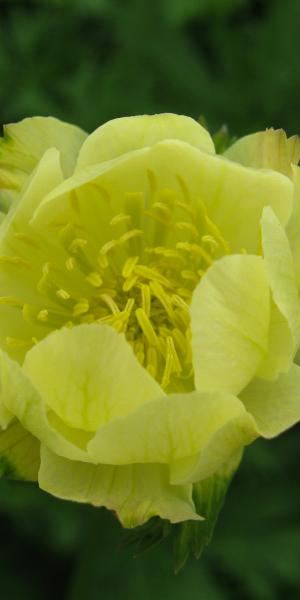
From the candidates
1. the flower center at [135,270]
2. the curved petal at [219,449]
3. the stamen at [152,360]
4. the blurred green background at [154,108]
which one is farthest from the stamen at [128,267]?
the blurred green background at [154,108]

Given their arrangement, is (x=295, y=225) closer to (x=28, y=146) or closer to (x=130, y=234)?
(x=130, y=234)

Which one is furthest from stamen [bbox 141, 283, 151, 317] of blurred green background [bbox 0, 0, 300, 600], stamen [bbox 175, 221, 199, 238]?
blurred green background [bbox 0, 0, 300, 600]

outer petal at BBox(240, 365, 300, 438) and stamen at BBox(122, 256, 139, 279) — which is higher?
stamen at BBox(122, 256, 139, 279)

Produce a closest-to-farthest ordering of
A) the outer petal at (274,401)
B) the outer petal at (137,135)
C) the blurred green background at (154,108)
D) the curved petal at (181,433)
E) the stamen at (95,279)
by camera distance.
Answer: the curved petal at (181,433) → the outer petal at (274,401) → the outer petal at (137,135) → the stamen at (95,279) → the blurred green background at (154,108)

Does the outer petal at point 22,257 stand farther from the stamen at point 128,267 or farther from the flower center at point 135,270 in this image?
the stamen at point 128,267

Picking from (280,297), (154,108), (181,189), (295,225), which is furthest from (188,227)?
(154,108)

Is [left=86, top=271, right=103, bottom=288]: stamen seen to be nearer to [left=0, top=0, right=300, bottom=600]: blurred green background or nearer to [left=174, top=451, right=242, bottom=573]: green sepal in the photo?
[left=174, top=451, right=242, bottom=573]: green sepal
